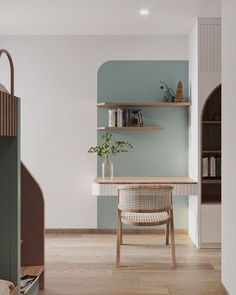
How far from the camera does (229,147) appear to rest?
138 inches

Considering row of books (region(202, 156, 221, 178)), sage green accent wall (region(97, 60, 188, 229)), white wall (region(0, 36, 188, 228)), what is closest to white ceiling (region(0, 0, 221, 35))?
white wall (region(0, 36, 188, 228))

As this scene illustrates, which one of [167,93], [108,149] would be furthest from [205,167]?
[108,149]

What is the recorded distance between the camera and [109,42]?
6121 mm

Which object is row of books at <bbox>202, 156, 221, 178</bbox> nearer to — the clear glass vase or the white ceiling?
the clear glass vase

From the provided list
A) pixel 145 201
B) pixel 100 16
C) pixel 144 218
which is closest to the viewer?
pixel 145 201

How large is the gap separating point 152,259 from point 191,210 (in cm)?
123

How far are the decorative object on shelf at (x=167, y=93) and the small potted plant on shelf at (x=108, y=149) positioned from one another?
0.76 metres

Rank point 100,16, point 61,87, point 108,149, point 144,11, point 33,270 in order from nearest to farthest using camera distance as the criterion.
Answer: point 33,270, point 144,11, point 100,16, point 108,149, point 61,87

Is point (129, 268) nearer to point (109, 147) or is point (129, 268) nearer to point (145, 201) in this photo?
point (145, 201)

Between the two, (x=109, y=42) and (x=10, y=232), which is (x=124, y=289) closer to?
(x=10, y=232)

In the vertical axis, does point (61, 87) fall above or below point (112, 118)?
above

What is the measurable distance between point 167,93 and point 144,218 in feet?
6.66

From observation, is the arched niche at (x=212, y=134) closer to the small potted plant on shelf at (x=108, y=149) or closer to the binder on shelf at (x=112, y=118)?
the small potted plant on shelf at (x=108, y=149)

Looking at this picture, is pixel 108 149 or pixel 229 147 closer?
pixel 229 147
